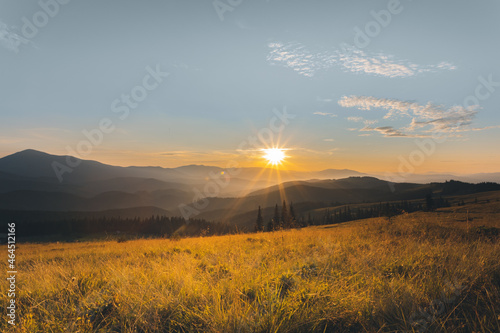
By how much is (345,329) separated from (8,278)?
6.54m

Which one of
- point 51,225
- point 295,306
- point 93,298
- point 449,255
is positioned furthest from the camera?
point 51,225

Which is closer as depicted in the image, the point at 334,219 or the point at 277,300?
the point at 277,300

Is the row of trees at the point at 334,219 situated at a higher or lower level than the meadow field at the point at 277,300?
lower

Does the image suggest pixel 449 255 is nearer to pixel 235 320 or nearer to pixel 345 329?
pixel 345 329

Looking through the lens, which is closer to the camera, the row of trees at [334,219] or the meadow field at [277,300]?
the meadow field at [277,300]

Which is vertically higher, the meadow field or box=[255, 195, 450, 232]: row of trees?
the meadow field

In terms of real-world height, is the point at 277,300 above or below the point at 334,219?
above

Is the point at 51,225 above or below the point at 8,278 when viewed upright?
below

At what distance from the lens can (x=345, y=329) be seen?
2881 mm

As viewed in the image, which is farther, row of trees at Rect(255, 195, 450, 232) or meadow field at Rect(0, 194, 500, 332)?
row of trees at Rect(255, 195, 450, 232)

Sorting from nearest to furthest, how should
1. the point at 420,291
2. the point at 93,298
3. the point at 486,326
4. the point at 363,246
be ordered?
the point at 486,326, the point at 420,291, the point at 93,298, the point at 363,246

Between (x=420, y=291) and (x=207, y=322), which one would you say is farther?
(x=420, y=291)

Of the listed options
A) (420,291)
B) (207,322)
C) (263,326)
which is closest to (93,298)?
(207,322)

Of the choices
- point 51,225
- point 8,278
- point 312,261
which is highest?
point 312,261
